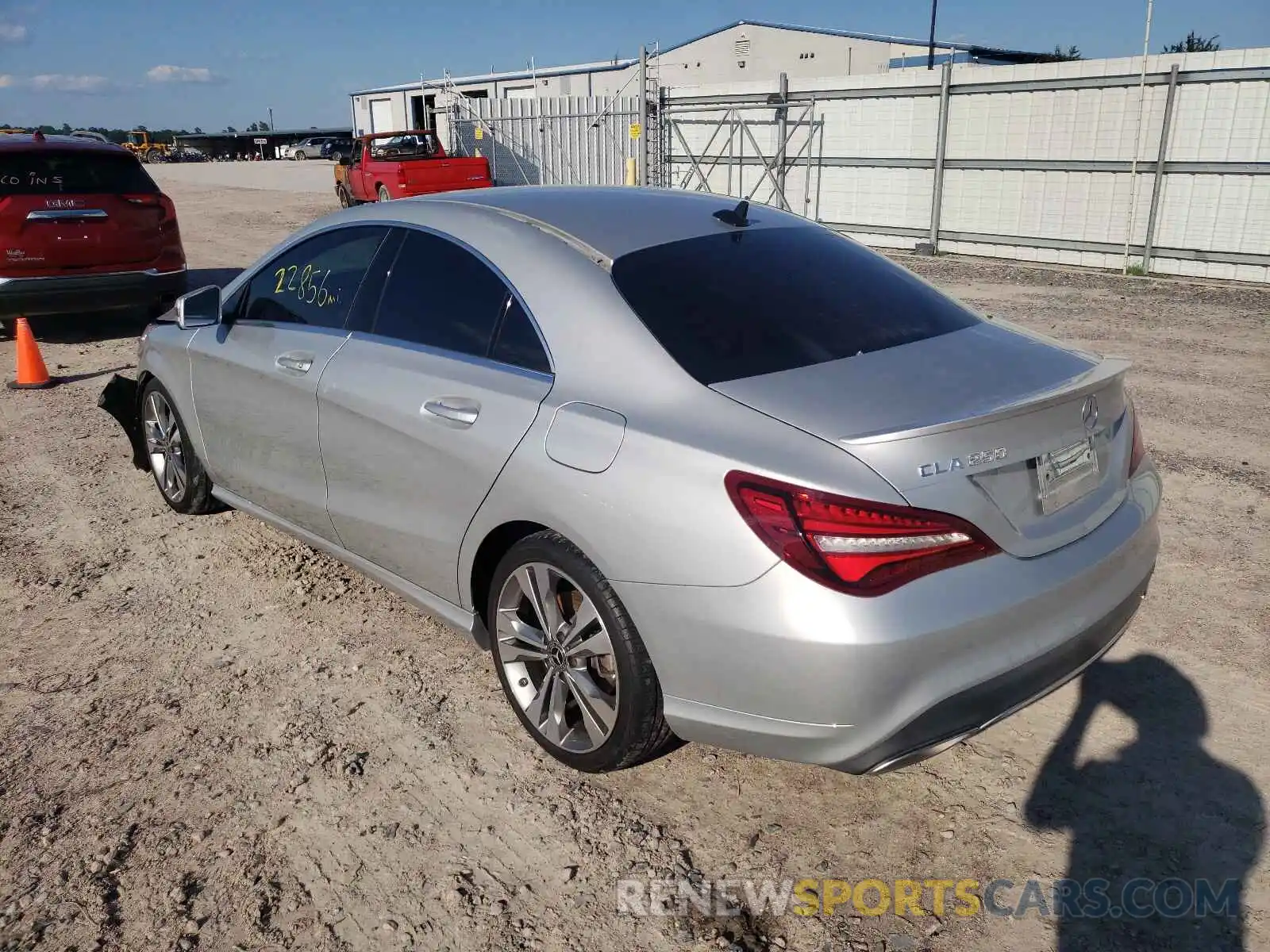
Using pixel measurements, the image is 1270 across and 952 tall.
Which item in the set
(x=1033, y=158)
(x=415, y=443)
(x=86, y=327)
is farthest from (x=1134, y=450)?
(x=1033, y=158)

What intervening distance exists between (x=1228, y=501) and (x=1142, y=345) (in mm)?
4451

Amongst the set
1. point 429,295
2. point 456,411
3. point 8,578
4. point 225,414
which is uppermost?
point 429,295

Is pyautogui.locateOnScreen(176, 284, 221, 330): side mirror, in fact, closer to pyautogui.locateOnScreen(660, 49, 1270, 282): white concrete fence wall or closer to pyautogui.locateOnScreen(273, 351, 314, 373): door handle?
pyautogui.locateOnScreen(273, 351, 314, 373): door handle

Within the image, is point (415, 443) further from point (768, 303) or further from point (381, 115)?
point (381, 115)

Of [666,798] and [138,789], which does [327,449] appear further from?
[666,798]

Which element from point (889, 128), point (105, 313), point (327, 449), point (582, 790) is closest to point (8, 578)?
point (327, 449)

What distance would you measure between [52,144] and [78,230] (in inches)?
30.1

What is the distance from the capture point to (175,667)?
12.1ft

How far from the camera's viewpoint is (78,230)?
879 cm

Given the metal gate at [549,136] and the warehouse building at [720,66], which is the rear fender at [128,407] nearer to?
the metal gate at [549,136]

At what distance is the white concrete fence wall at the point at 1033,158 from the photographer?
42.0 feet

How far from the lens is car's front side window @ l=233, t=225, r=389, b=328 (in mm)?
3812

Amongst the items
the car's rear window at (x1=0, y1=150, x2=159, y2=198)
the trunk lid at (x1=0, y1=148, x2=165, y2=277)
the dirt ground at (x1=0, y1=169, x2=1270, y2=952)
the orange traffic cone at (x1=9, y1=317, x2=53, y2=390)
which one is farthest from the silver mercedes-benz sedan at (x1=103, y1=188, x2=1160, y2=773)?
the car's rear window at (x1=0, y1=150, x2=159, y2=198)

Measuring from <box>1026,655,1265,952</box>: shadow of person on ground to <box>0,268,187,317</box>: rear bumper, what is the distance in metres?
8.85
